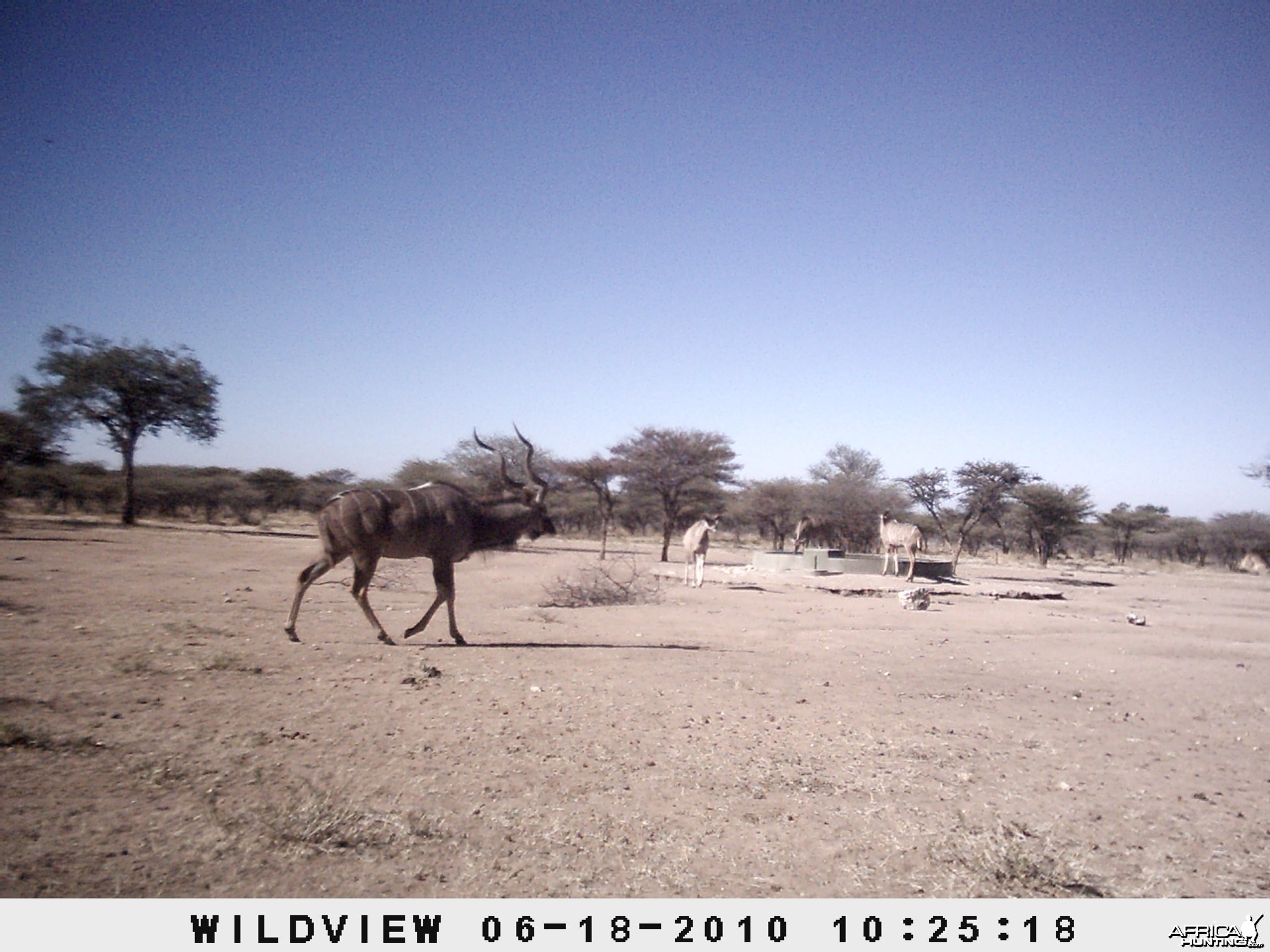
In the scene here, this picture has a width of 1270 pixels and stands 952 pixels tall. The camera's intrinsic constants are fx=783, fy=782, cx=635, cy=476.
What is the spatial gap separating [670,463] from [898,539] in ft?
31.5

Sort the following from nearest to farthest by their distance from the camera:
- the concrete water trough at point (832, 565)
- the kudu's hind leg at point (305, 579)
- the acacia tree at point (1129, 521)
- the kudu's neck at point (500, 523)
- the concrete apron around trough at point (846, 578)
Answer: the kudu's hind leg at point (305, 579) → the kudu's neck at point (500, 523) → the concrete apron around trough at point (846, 578) → the concrete water trough at point (832, 565) → the acacia tree at point (1129, 521)

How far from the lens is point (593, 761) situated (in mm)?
5043

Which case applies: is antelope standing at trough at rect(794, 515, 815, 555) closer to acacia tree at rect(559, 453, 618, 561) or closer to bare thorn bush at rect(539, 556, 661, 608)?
acacia tree at rect(559, 453, 618, 561)

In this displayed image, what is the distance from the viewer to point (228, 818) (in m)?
3.73

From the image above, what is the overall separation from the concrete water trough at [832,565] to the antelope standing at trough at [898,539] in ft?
0.97

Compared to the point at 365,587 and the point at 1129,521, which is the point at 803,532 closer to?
the point at 365,587

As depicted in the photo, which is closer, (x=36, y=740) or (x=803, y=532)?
(x=36, y=740)

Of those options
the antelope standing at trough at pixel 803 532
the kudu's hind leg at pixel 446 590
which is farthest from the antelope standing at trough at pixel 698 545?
the kudu's hind leg at pixel 446 590

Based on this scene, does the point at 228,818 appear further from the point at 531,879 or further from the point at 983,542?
the point at 983,542

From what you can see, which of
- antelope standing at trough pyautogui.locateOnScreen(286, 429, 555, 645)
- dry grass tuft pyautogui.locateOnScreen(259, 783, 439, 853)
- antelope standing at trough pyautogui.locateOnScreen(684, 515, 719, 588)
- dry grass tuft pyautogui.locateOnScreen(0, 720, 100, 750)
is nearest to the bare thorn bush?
antelope standing at trough pyautogui.locateOnScreen(684, 515, 719, 588)

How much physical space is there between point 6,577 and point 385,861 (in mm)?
11335

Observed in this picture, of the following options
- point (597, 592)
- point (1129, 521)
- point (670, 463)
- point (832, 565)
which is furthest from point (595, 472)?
point (1129, 521)

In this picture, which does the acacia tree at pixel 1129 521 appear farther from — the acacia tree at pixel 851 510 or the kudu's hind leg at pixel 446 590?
the kudu's hind leg at pixel 446 590

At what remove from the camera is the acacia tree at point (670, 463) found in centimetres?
3027
